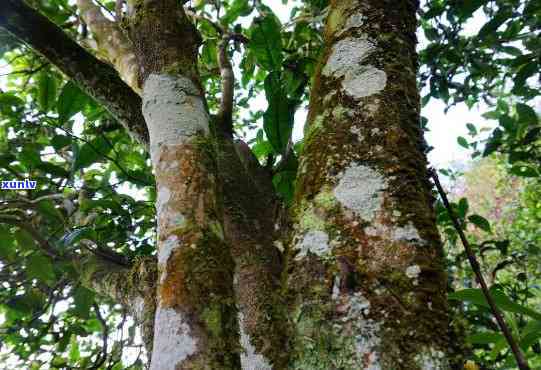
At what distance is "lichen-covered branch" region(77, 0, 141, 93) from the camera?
129 cm

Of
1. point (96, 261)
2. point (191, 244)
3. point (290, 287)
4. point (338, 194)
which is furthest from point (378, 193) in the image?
point (96, 261)

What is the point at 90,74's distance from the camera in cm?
114

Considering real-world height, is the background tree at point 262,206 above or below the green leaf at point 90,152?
below

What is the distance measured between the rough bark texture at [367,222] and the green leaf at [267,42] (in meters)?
0.63

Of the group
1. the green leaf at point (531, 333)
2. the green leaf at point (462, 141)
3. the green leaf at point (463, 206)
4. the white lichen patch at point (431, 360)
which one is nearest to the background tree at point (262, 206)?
the white lichen patch at point (431, 360)

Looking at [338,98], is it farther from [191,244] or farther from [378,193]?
[191,244]

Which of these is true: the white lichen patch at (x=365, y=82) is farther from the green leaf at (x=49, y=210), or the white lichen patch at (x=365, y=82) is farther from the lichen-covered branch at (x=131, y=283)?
the green leaf at (x=49, y=210)

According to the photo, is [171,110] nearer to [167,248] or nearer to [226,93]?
[167,248]

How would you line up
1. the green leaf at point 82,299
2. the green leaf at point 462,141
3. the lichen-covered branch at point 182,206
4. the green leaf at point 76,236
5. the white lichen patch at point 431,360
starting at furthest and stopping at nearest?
the green leaf at point 462,141
the green leaf at point 82,299
the green leaf at point 76,236
the lichen-covered branch at point 182,206
the white lichen patch at point 431,360

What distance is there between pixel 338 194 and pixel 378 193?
5 centimetres

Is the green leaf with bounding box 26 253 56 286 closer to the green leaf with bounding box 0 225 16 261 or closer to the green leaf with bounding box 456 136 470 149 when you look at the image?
the green leaf with bounding box 0 225 16 261

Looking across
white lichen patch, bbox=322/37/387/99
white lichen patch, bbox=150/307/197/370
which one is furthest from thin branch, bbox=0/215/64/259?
white lichen patch, bbox=322/37/387/99

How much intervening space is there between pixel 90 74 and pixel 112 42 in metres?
0.34

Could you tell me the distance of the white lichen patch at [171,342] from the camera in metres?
0.53
